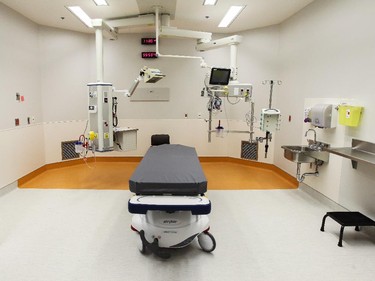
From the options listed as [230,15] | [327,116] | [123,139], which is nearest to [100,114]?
[123,139]

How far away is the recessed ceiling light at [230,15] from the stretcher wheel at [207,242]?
3.81 metres

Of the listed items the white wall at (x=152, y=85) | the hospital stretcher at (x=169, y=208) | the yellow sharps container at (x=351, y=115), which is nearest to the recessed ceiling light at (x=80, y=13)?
the white wall at (x=152, y=85)

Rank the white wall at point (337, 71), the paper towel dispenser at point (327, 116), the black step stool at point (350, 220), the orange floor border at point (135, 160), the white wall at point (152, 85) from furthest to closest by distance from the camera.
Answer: the white wall at point (152, 85) < the orange floor border at point (135, 160) < the paper towel dispenser at point (327, 116) < the white wall at point (337, 71) < the black step stool at point (350, 220)

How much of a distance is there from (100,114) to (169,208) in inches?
108

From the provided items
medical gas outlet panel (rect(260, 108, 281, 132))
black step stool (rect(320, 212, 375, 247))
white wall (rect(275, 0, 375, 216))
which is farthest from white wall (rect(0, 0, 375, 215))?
medical gas outlet panel (rect(260, 108, 281, 132))

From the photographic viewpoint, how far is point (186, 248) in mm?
2779

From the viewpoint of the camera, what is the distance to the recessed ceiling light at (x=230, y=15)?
4.66 metres

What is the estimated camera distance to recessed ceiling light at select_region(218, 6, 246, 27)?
4.66 m

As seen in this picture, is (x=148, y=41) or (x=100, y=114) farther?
(x=148, y=41)

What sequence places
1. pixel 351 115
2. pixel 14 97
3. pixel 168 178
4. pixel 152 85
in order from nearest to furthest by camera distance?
pixel 168 178
pixel 351 115
pixel 14 97
pixel 152 85

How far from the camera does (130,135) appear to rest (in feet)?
16.5

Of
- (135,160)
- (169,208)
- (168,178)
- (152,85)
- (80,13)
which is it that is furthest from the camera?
(135,160)

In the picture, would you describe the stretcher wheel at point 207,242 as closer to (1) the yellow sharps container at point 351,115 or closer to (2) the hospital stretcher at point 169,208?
(2) the hospital stretcher at point 169,208

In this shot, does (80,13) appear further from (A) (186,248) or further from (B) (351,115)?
(B) (351,115)
